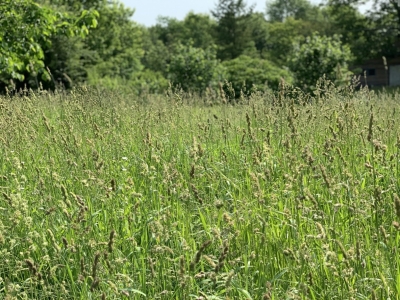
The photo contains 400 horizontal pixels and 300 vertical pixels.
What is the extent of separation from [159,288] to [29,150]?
8.39 feet

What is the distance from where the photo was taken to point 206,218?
3160mm

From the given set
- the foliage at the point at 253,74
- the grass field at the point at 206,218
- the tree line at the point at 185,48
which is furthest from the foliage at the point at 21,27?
the foliage at the point at 253,74

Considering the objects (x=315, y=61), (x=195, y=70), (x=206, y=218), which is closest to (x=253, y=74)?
(x=195, y=70)

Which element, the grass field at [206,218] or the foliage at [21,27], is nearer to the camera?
the grass field at [206,218]

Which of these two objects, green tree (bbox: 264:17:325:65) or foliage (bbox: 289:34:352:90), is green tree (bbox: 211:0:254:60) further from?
foliage (bbox: 289:34:352:90)

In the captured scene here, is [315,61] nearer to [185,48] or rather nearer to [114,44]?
[185,48]

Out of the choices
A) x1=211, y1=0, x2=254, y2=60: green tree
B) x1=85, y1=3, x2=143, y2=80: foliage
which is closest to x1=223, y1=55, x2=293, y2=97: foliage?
x1=85, y1=3, x2=143, y2=80: foliage

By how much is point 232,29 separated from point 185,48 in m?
28.5

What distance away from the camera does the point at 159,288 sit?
8.21ft

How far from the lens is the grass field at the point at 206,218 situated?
228 centimetres

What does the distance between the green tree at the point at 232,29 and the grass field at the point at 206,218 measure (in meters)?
49.0

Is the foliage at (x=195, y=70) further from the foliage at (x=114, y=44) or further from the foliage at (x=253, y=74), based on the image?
the foliage at (x=114, y=44)

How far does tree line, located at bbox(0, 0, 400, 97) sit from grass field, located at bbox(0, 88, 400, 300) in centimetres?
163

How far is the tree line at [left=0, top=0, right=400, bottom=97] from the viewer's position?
392 inches
